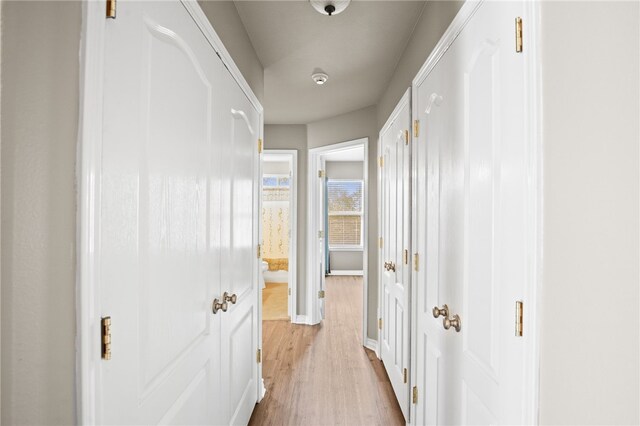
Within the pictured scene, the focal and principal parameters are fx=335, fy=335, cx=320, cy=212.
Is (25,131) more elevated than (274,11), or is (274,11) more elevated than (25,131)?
(274,11)

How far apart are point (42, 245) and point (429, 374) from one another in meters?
1.67

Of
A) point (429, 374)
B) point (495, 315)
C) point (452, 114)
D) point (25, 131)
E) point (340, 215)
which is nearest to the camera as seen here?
point (25, 131)

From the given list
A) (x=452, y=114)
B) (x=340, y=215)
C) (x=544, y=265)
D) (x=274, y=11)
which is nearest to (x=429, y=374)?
(x=544, y=265)

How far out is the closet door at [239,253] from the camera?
160cm

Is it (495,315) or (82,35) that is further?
(495,315)

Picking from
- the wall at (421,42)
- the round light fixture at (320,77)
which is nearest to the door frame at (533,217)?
the wall at (421,42)

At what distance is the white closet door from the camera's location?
0.74 meters

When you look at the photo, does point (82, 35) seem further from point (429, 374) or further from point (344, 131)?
point (344, 131)

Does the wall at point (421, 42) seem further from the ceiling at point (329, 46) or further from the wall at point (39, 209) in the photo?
the wall at point (39, 209)

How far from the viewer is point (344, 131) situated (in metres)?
3.77

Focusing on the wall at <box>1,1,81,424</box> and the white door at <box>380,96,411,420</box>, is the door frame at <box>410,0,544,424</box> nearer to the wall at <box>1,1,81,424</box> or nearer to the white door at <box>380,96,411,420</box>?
the wall at <box>1,1,81,424</box>

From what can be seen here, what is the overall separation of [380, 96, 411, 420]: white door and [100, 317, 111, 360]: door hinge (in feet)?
5.39

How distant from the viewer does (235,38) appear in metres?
1.82

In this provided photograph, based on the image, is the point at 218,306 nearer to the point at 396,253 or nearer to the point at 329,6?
the point at 396,253
